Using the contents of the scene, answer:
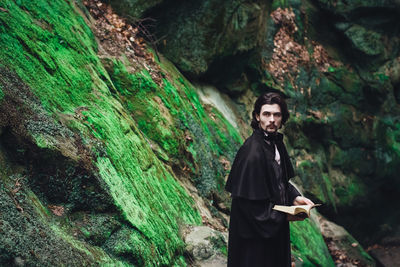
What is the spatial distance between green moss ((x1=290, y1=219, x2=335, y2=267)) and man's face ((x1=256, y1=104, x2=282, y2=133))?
12.1 feet

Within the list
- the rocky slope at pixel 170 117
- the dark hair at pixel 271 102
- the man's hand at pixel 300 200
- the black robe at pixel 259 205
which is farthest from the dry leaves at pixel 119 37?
the man's hand at pixel 300 200

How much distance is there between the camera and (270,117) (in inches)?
150

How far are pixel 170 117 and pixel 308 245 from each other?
12.5 ft

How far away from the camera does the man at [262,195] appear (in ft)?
11.5

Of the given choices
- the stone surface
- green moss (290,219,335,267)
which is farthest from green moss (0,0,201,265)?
green moss (290,219,335,267)

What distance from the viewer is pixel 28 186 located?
303cm

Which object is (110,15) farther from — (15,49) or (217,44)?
(15,49)

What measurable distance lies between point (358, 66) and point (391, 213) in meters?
5.19

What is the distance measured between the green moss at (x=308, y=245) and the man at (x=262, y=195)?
3227 millimetres

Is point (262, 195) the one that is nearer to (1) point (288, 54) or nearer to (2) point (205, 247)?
(2) point (205, 247)

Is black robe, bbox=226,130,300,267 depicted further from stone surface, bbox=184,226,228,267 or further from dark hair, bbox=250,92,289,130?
stone surface, bbox=184,226,228,267

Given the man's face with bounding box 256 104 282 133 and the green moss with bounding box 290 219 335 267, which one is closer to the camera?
the man's face with bounding box 256 104 282 133

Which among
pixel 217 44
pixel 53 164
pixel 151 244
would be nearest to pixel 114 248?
pixel 151 244

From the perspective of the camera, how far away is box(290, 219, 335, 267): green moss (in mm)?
7040
